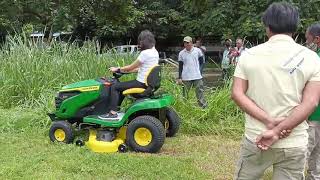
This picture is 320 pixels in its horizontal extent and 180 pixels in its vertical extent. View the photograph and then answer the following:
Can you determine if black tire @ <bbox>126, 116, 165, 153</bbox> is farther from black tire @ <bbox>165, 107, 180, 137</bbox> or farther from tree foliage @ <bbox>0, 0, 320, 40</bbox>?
tree foliage @ <bbox>0, 0, 320, 40</bbox>

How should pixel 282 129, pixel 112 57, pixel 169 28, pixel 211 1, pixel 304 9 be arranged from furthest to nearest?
pixel 169 28 < pixel 211 1 < pixel 304 9 < pixel 112 57 < pixel 282 129

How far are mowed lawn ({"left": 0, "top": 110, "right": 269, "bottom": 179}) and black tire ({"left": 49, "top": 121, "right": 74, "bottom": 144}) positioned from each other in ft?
0.37

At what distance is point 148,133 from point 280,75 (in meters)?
3.51

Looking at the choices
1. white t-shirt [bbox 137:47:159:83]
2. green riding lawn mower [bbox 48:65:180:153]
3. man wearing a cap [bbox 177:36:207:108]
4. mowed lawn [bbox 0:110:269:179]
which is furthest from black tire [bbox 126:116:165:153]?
man wearing a cap [bbox 177:36:207:108]

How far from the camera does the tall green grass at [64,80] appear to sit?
7.68 m

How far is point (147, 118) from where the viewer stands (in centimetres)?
618

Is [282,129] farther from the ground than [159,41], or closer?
farther from the ground

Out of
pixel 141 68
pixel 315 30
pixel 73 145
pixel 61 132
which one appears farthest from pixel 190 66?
pixel 315 30

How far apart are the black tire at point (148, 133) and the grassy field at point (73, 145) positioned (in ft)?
0.48

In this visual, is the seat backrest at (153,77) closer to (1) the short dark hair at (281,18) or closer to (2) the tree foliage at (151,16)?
(1) the short dark hair at (281,18)

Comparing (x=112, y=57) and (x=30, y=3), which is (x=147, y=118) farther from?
(x=30, y=3)

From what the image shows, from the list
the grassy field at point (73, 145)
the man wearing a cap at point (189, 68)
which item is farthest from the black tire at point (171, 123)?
the man wearing a cap at point (189, 68)

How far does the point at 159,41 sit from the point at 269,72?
28254 millimetres

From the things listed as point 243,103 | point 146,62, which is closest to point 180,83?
point 146,62
